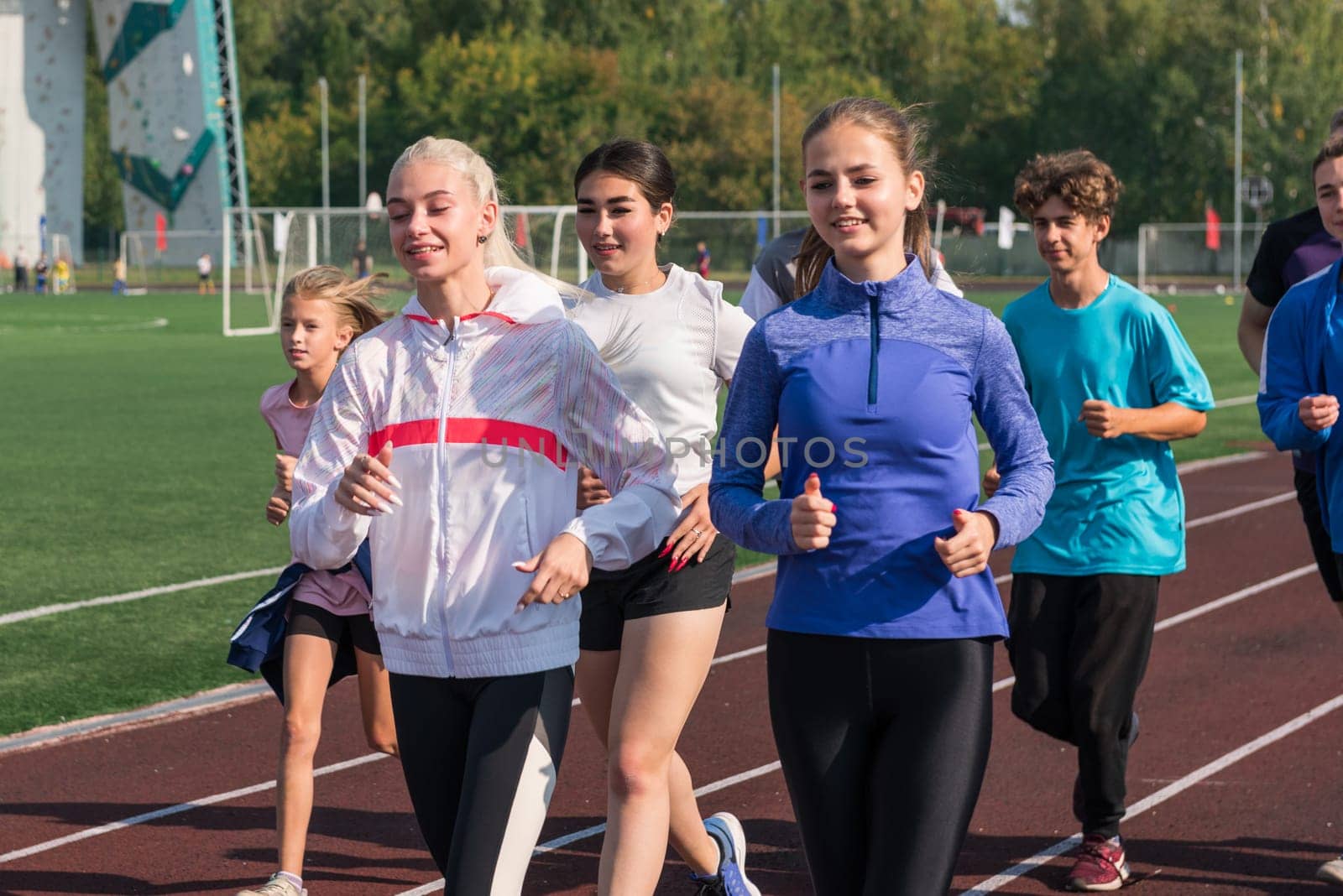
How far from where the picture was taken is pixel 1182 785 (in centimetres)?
609

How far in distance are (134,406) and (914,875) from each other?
730 inches

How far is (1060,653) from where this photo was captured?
509 cm

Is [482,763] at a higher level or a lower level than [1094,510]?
lower

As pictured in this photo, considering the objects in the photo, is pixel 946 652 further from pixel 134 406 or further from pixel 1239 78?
pixel 1239 78

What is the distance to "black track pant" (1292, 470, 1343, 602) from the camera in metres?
5.26

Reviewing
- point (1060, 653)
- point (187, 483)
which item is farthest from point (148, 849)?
point (187, 483)

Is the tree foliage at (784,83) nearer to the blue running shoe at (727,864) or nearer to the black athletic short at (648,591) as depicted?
the blue running shoe at (727,864)

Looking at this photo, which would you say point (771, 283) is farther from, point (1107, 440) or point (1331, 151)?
point (1331, 151)

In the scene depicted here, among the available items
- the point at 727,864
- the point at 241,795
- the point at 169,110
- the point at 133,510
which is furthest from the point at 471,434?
the point at 169,110

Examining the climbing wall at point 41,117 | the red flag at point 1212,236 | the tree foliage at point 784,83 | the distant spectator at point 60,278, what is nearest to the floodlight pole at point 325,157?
the tree foliage at point 784,83

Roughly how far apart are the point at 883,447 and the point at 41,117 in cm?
7278

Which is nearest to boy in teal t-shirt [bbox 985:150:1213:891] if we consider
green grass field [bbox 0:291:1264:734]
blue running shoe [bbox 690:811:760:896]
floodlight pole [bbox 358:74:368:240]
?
blue running shoe [bbox 690:811:760:896]

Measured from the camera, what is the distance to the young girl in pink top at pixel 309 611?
4.82 meters

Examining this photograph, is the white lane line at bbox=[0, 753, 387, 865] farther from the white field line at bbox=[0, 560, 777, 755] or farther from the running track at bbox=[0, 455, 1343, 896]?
the white field line at bbox=[0, 560, 777, 755]
